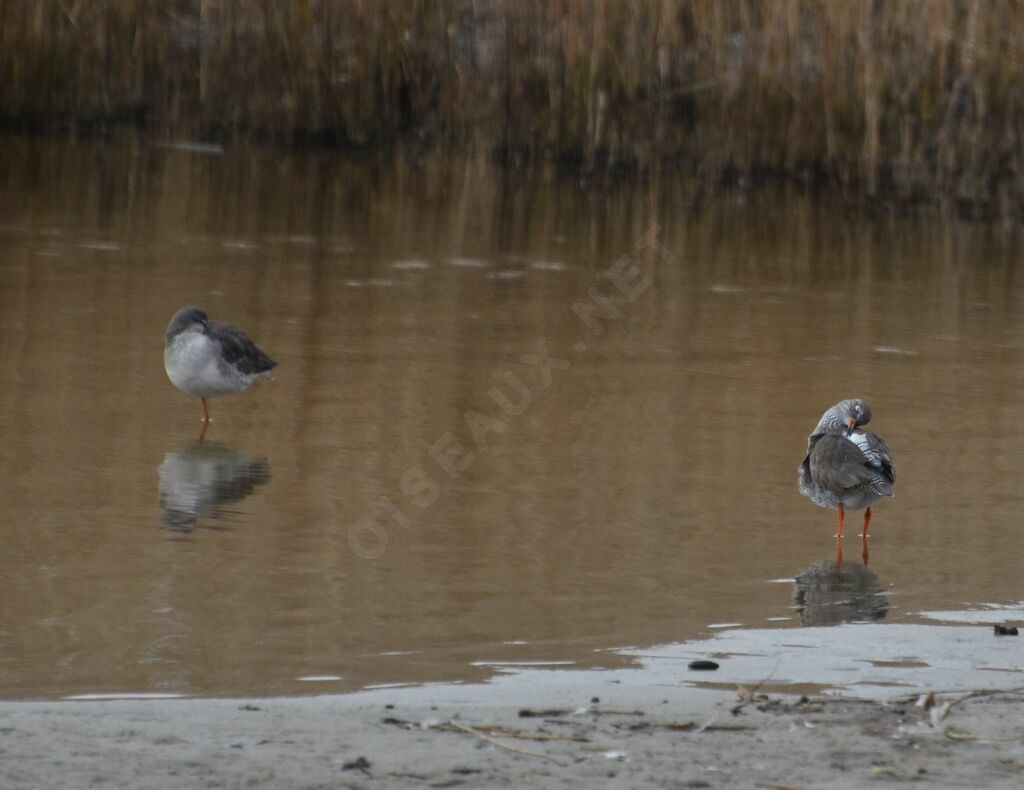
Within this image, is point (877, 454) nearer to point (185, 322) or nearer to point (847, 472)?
point (847, 472)

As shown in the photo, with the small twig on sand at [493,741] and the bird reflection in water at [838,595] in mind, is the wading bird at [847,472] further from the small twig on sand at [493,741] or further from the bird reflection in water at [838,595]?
the small twig on sand at [493,741]

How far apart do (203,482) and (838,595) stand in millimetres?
2470

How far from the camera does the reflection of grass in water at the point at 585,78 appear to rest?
16.2 meters

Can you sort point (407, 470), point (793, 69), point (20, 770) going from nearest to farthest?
point (20, 770), point (407, 470), point (793, 69)

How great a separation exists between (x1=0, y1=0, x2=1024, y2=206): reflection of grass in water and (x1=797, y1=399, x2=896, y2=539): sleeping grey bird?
32.5 feet

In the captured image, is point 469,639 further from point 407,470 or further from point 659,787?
point 407,470

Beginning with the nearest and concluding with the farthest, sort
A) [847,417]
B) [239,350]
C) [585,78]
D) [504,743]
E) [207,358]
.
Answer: [504,743], [847,417], [207,358], [239,350], [585,78]

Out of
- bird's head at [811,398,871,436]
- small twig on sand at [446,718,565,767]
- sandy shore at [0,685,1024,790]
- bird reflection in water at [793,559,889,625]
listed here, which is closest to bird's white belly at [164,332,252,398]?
bird's head at [811,398,871,436]

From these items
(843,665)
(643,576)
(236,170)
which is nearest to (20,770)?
(843,665)

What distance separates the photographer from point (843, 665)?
5.03 meters

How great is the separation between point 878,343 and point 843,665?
572 centimetres

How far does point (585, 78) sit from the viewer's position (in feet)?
56.2

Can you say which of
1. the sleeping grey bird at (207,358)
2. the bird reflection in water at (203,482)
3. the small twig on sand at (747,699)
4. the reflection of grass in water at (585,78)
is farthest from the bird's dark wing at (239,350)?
the reflection of grass in water at (585,78)

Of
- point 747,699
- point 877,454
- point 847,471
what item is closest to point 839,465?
point 847,471
